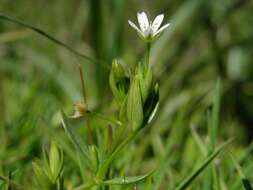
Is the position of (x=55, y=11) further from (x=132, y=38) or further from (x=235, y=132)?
(x=235, y=132)

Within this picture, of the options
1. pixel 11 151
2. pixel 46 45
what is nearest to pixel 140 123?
pixel 11 151

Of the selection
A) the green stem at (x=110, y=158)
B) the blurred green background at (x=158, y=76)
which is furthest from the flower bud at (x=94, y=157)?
the blurred green background at (x=158, y=76)

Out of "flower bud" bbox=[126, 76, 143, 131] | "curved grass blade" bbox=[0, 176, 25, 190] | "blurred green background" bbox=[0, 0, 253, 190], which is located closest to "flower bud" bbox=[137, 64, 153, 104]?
"flower bud" bbox=[126, 76, 143, 131]

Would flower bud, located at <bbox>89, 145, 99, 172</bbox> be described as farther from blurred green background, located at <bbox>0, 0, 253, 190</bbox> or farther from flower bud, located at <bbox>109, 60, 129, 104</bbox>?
blurred green background, located at <bbox>0, 0, 253, 190</bbox>

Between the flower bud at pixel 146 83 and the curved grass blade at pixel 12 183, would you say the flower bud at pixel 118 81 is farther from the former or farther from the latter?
the curved grass blade at pixel 12 183

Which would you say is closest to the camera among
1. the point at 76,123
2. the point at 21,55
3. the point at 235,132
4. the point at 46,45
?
the point at 76,123

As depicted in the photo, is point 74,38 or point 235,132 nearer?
point 235,132
